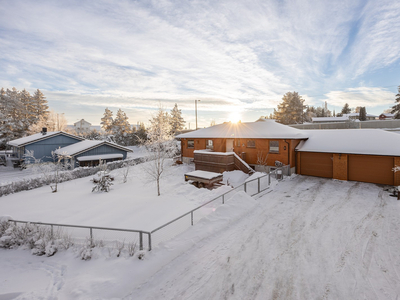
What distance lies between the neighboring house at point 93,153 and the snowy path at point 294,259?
28.6 meters

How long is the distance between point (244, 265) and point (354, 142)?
59.4 ft

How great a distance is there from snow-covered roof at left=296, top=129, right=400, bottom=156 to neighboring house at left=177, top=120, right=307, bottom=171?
1.40m

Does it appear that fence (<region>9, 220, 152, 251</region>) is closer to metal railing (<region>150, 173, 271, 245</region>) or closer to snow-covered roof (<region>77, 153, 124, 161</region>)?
metal railing (<region>150, 173, 271, 245</region>)

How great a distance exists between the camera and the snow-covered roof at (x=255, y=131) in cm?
2103

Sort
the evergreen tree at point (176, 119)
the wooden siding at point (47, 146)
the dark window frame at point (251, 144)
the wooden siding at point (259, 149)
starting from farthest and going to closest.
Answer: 1. the evergreen tree at point (176, 119)
2. the wooden siding at point (47, 146)
3. the dark window frame at point (251, 144)
4. the wooden siding at point (259, 149)

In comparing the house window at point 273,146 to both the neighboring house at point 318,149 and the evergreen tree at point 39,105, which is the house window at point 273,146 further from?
the evergreen tree at point 39,105

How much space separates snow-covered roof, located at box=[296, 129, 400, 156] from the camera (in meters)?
16.6

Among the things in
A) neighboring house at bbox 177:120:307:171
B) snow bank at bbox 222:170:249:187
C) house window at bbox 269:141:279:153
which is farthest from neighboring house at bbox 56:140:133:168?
house window at bbox 269:141:279:153

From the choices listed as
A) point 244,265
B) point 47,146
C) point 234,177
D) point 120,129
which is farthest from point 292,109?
point 47,146

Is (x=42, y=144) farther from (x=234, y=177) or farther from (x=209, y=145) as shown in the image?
(x=234, y=177)

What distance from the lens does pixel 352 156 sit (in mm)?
17766

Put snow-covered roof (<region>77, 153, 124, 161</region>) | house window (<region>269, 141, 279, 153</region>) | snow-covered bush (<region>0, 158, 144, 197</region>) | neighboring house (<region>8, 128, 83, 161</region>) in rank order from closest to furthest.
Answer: snow-covered bush (<region>0, 158, 144, 197</region>), house window (<region>269, 141, 279, 153</region>), snow-covered roof (<region>77, 153, 124, 161</region>), neighboring house (<region>8, 128, 83, 161</region>)

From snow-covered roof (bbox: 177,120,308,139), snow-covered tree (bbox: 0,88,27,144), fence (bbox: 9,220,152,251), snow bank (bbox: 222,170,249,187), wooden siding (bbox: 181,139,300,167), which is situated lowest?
fence (bbox: 9,220,152,251)

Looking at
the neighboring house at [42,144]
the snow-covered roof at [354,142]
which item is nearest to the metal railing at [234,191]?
the snow-covered roof at [354,142]
